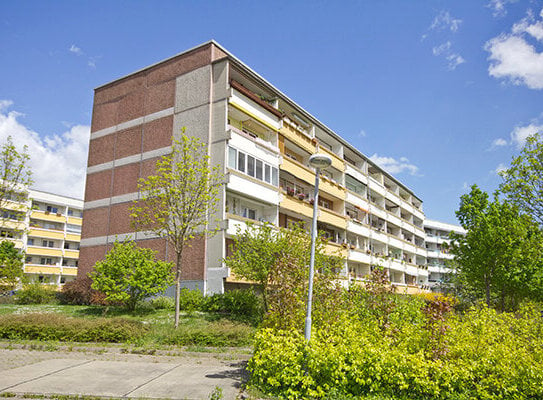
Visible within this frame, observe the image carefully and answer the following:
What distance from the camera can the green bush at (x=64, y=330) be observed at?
12.3 metres

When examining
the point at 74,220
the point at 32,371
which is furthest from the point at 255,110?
the point at 74,220

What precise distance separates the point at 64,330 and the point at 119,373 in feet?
15.5

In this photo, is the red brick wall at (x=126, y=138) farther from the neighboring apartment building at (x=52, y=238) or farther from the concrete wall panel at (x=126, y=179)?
the neighboring apartment building at (x=52, y=238)

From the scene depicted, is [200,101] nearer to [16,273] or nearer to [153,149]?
[153,149]

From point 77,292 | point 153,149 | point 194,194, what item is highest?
point 153,149

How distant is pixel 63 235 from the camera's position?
6050 cm

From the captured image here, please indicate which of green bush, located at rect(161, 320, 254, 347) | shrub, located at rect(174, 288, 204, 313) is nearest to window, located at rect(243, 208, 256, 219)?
shrub, located at rect(174, 288, 204, 313)

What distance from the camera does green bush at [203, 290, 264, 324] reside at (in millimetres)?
19719

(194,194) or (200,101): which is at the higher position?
(200,101)

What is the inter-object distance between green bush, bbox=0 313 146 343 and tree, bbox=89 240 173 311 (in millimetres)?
4423

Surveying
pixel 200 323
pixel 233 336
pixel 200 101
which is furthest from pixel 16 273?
pixel 233 336

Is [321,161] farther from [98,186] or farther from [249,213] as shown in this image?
[98,186]

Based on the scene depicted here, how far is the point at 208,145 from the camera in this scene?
24219 mm

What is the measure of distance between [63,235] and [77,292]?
1725 inches
